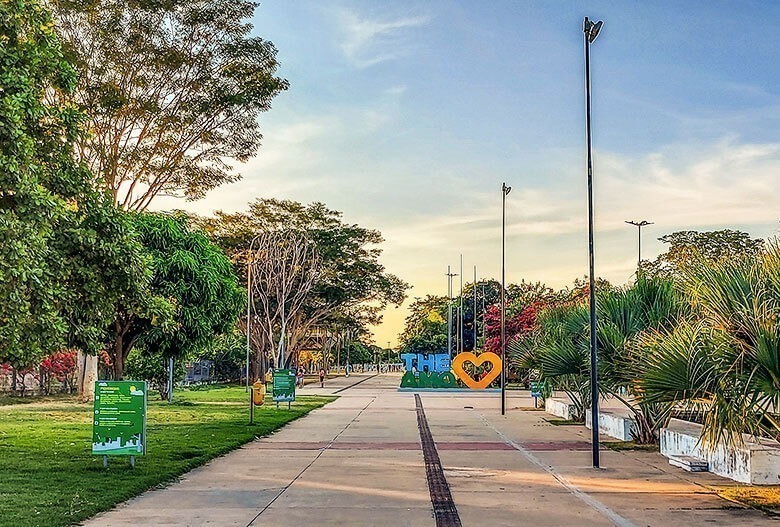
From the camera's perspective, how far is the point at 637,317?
795 inches

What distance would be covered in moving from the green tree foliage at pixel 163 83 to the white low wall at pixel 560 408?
587 inches

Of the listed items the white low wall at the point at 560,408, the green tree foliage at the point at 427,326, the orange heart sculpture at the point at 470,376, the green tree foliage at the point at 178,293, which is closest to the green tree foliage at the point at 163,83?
the green tree foliage at the point at 178,293

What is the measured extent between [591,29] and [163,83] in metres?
21.2

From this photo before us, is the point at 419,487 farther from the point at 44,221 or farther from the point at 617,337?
the point at 617,337

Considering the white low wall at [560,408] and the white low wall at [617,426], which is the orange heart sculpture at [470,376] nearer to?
the white low wall at [560,408]

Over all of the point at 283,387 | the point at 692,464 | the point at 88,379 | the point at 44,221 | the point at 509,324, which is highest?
the point at 509,324

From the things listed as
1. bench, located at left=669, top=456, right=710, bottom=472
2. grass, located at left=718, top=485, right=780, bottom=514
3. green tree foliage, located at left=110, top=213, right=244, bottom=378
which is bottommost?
grass, located at left=718, top=485, right=780, bottom=514

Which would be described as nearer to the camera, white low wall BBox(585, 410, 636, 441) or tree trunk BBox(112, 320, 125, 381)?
white low wall BBox(585, 410, 636, 441)

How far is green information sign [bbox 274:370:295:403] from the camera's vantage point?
3333 centimetres

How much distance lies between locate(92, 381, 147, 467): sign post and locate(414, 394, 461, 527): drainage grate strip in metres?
4.72

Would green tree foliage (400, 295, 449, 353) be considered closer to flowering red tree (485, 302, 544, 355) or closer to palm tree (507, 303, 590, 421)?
flowering red tree (485, 302, 544, 355)

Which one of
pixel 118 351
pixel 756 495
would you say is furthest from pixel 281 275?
pixel 756 495

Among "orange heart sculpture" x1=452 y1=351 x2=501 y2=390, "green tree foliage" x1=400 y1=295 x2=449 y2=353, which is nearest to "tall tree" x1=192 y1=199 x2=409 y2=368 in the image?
"orange heart sculpture" x1=452 y1=351 x2=501 y2=390

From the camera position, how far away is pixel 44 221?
13.9 m
